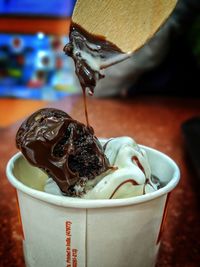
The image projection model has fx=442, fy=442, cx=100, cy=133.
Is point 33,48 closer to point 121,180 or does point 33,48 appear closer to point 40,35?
point 40,35

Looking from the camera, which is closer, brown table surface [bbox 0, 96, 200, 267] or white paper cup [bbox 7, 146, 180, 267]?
white paper cup [bbox 7, 146, 180, 267]

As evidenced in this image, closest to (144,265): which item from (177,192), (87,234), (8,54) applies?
(87,234)

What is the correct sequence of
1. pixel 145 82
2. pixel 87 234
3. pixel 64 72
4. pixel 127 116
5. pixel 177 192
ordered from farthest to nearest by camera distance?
1. pixel 64 72
2. pixel 145 82
3. pixel 127 116
4. pixel 177 192
5. pixel 87 234

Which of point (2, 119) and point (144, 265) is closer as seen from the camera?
point (144, 265)

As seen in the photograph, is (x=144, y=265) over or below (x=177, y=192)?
over

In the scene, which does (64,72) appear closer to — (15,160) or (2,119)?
(2,119)

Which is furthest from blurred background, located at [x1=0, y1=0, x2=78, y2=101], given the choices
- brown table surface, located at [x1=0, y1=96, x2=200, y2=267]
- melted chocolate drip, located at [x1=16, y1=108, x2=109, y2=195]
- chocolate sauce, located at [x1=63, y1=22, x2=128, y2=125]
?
melted chocolate drip, located at [x1=16, y1=108, x2=109, y2=195]

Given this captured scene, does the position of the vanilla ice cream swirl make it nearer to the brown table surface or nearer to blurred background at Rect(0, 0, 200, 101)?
the brown table surface
